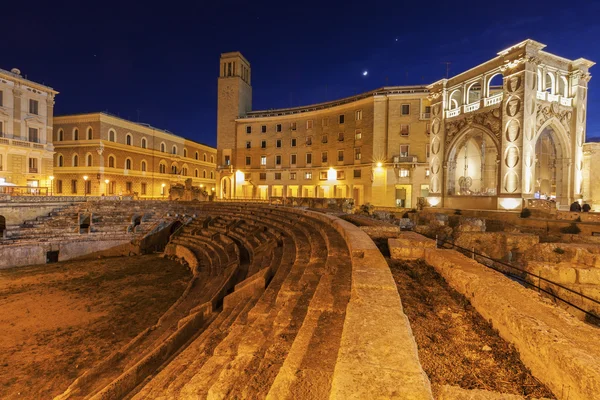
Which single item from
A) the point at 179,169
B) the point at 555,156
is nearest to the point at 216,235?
the point at 555,156

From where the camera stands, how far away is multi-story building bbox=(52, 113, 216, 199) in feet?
117

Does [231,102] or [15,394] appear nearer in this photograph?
[15,394]

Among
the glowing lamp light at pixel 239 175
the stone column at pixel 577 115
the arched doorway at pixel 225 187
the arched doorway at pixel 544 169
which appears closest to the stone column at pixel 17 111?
the arched doorway at pixel 225 187

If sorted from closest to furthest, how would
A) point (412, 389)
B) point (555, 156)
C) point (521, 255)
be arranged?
point (412, 389)
point (521, 255)
point (555, 156)

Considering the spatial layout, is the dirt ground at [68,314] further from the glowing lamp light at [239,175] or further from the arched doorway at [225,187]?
the arched doorway at [225,187]

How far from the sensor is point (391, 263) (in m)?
6.41

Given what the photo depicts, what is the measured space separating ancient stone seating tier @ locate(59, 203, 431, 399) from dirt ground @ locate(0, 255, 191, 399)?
119 centimetres

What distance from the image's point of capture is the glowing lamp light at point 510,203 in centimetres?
1972

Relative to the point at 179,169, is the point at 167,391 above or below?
below

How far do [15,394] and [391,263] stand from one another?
289 inches

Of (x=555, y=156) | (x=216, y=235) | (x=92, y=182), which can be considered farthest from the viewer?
(x=92, y=182)

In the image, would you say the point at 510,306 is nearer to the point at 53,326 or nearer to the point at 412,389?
the point at 412,389

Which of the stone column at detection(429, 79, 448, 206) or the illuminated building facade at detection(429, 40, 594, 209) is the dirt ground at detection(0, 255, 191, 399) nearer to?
the illuminated building facade at detection(429, 40, 594, 209)

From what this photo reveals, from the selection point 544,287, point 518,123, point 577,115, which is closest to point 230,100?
point 518,123
